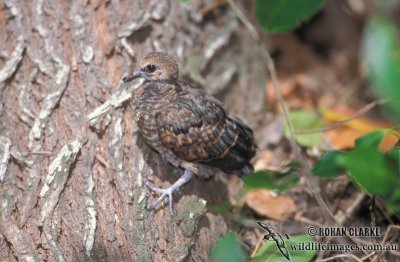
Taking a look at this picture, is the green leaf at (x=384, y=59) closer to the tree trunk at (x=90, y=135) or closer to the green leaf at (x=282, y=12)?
the tree trunk at (x=90, y=135)

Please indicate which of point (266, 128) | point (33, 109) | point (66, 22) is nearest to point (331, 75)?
point (266, 128)

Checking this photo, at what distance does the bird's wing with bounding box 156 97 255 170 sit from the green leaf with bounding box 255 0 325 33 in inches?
32.9

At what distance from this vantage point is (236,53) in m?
4.99

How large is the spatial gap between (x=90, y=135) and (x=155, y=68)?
2.02ft

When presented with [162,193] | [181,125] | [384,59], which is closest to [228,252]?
[162,193]

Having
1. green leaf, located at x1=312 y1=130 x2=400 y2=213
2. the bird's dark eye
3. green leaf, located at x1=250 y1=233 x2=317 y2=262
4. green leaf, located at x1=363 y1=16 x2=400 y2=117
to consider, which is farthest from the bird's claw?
green leaf, located at x1=363 y1=16 x2=400 y2=117

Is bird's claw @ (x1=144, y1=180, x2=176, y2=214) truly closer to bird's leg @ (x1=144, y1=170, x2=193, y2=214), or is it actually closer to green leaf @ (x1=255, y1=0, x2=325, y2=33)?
bird's leg @ (x1=144, y1=170, x2=193, y2=214)

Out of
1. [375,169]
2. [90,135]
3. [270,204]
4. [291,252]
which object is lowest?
[270,204]

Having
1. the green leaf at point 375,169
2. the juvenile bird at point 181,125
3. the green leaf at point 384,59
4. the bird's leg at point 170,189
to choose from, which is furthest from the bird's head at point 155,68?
the green leaf at point 384,59

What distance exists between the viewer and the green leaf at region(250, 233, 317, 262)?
10.6 feet

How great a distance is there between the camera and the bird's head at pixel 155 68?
11.8ft

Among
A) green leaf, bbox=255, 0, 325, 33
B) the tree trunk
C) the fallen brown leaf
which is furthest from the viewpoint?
the fallen brown leaf

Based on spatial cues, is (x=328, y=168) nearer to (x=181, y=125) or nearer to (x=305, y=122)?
(x=181, y=125)

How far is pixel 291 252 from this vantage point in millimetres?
3268
